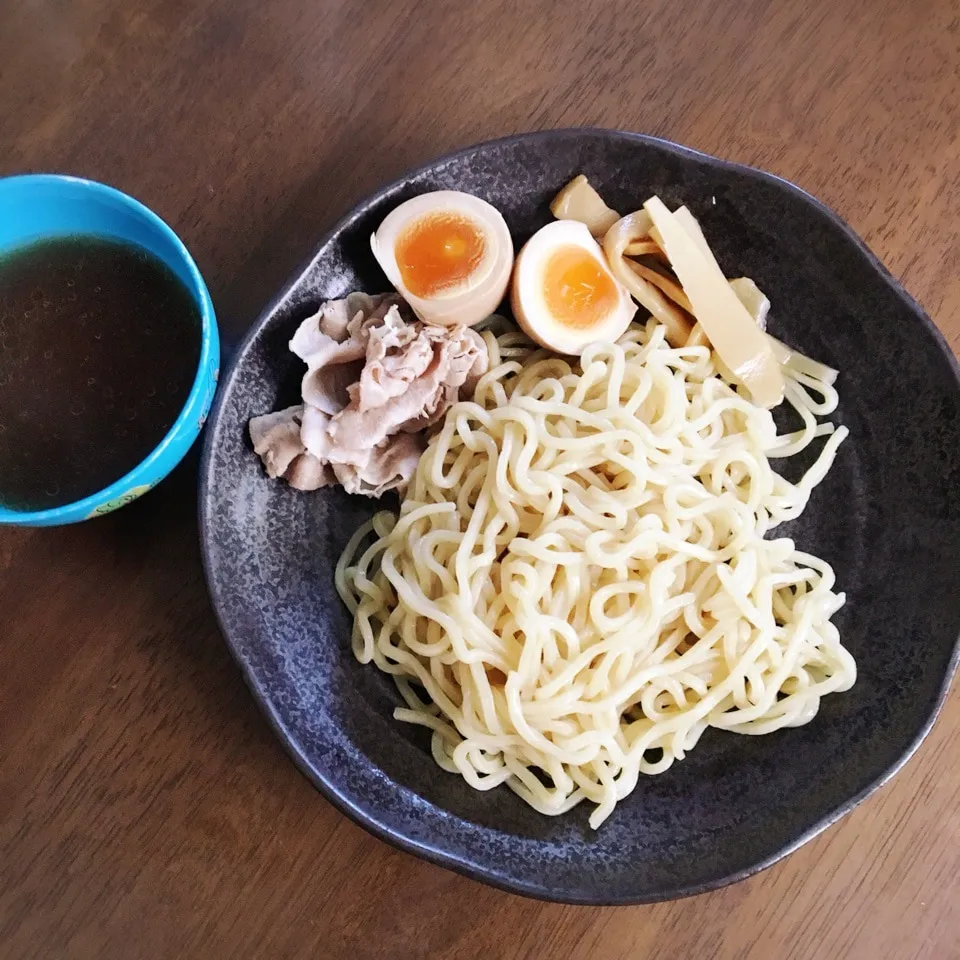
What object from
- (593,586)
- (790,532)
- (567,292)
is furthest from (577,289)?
(790,532)

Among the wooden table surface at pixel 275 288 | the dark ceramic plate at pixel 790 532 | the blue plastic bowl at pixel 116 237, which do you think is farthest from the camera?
the wooden table surface at pixel 275 288

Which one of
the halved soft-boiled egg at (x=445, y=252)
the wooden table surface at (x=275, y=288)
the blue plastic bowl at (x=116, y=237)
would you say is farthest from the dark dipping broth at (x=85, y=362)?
the halved soft-boiled egg at (x=445, y=252)

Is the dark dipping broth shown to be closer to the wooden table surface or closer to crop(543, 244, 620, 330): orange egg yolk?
the wooden table surface

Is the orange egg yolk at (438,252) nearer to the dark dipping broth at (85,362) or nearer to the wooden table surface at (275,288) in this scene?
the wooden table surface at (275,288)

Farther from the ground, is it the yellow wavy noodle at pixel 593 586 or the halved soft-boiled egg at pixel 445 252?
the halved soft-boiled egg at pixel 445 252

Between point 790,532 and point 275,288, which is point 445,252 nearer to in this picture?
point 275,288

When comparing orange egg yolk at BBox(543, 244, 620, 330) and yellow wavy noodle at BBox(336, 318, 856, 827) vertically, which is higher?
orange egg yolk at BBox(543, 244, 620, 330)

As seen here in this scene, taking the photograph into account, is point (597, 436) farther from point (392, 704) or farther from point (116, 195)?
point (116, 195)

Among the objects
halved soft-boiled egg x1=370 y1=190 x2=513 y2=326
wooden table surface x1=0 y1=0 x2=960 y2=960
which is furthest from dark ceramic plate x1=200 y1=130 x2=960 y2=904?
wooden table surface x1=0 y1=0 x2=960 y2=960
